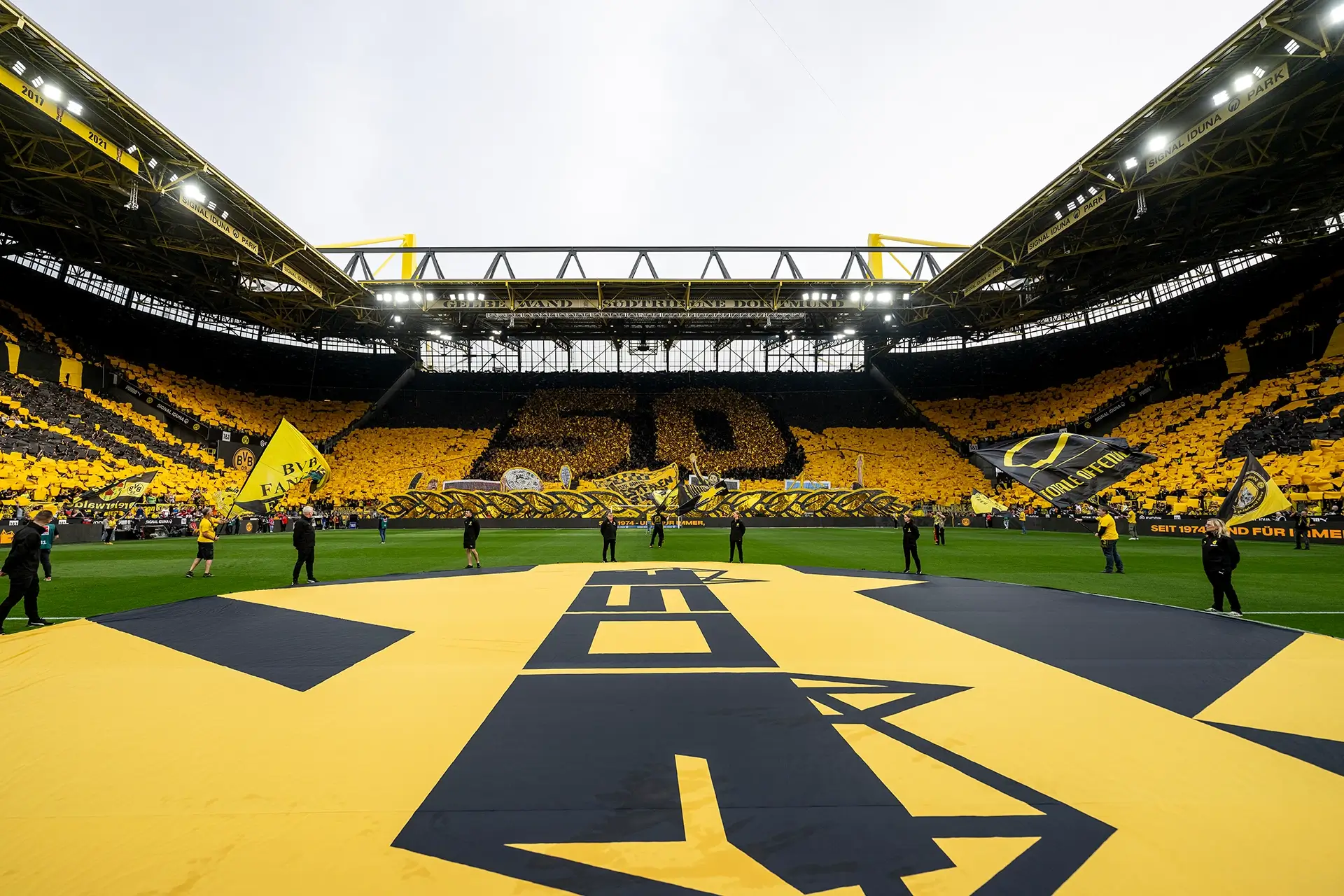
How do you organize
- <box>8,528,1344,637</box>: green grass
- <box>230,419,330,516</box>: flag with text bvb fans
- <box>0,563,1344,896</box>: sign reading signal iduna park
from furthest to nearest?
<box>230,419,330,516</box>: flag with text bvb fans < <box>8,528,1344,637</box>: green grass < <box>0,563,1344,896</box>: sign reading signal iduna park

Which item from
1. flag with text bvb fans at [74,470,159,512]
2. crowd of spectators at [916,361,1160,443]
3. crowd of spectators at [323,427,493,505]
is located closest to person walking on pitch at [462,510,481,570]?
flag with text bvb fans at [74,470,159,512]

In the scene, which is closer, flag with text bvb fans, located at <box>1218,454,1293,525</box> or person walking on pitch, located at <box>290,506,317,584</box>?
person walking on pitch, located at <box>290,506,317,584</box>

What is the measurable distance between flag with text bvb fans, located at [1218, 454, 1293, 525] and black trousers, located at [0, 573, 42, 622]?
89.9 feet

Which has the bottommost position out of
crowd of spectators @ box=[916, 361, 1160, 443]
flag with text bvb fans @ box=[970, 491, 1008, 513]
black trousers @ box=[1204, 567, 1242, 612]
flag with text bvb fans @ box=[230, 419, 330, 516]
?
black trousers @ box=[1204, 567, 1242, 612]

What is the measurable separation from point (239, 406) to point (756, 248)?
4785cm

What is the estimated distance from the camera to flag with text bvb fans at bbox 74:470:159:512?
32.7 metres

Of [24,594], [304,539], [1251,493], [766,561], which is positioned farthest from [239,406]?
[1251,493]

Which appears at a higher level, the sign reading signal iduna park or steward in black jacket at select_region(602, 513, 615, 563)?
steward in black jacket at select_region(602, 513, 615, 563)

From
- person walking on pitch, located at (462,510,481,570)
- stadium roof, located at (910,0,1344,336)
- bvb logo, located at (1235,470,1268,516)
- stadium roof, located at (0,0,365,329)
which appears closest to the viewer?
person walking on pitch, located at (462,510,481,570)

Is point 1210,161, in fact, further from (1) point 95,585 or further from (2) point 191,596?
(1) point 95,585

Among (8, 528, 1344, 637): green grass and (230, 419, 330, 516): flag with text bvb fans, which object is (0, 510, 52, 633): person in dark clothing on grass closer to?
(8, 528, 1344, 637): green grass

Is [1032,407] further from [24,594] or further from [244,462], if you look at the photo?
[244,462]

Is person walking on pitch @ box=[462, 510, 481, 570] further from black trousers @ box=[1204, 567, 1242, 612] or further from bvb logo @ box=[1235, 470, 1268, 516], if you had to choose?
bvb logo @ box=[1235, 470, 1268, 516]

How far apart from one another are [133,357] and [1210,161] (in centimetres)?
7227
